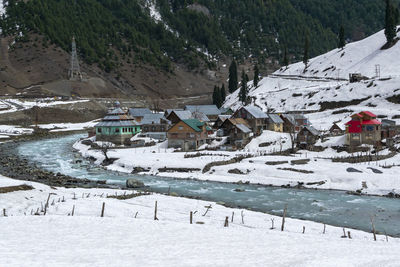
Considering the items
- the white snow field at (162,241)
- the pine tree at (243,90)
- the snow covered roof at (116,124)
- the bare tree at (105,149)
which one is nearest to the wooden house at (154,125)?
the snow covered roof at (116,124)

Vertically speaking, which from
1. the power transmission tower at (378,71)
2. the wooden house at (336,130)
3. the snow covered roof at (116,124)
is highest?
the power transmission tower at (378,71)

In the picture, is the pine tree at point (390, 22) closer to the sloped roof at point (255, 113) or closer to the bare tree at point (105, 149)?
the sloped roof at point (255, 113)

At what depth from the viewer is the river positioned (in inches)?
1347

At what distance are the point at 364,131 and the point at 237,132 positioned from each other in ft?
68.8

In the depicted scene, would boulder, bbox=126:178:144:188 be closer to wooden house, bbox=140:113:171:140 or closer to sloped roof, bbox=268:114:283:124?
wooden house, bbox=140:113:171:140

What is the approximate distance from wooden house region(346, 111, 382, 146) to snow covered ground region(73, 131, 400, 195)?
1936 millimetres

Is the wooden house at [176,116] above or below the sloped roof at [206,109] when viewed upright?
below

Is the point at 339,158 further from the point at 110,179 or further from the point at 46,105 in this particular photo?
the point at 46,105

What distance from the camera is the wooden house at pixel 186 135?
72.6 metres

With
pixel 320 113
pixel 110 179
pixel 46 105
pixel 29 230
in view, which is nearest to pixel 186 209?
pixel 29 230

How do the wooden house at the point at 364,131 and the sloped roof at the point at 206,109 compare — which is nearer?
the wooden house at the point at 364,131

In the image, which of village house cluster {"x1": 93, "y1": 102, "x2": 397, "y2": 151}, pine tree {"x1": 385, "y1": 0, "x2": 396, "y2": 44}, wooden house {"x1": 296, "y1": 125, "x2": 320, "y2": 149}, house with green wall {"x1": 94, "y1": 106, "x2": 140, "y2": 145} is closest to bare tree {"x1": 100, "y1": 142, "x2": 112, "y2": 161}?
house with green wall {"x1": 94, "y1": 106, "x2": 140, "y2": 145}

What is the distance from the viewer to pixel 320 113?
9238 cm

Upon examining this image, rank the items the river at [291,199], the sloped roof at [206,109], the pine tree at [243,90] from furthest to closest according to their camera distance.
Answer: the pine tree at [243,90] < the sloped roof at [206,109] < the river at [291,199]
